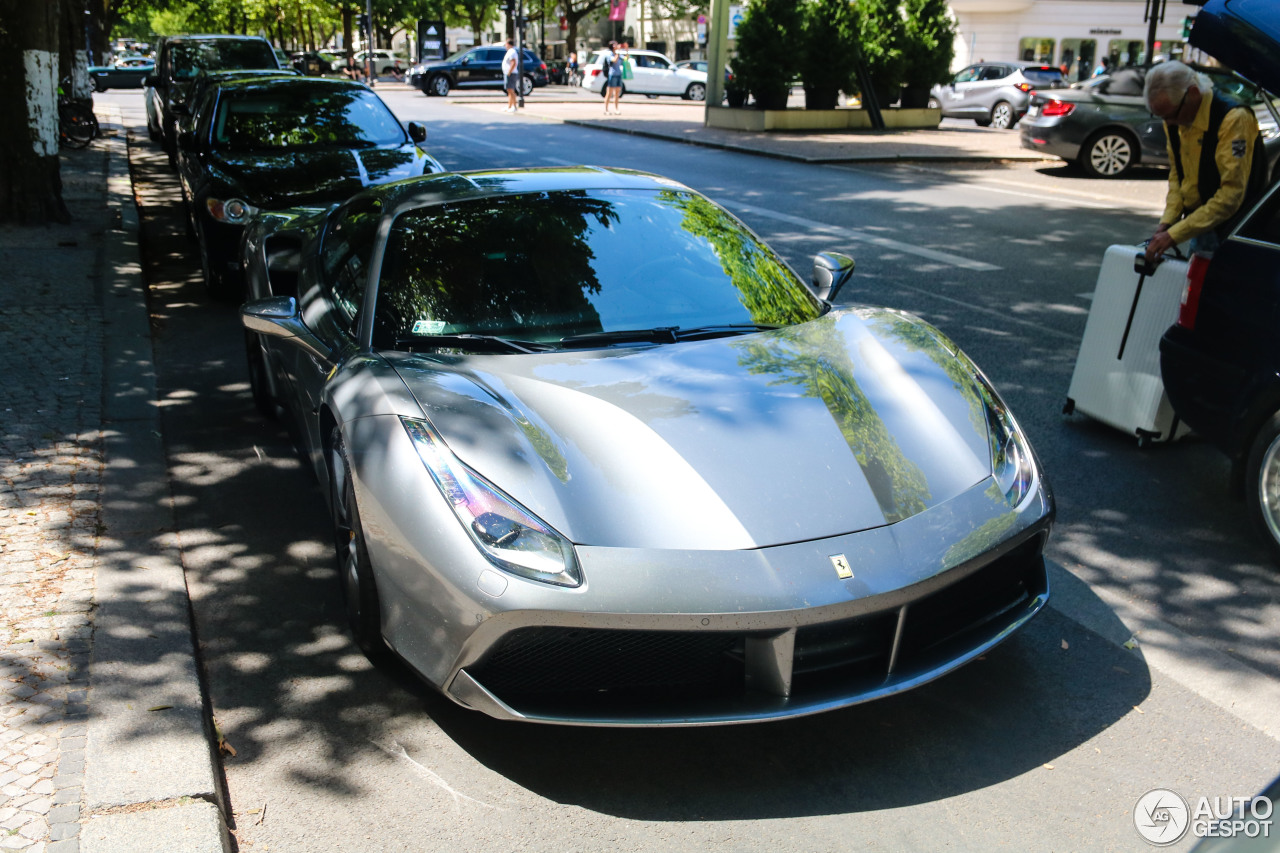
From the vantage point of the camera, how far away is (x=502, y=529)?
9.70ft

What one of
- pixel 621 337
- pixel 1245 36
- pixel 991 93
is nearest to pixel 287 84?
pixel 621 337

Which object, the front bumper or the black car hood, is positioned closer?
the front bumper

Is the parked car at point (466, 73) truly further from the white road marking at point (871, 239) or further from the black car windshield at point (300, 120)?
the black car windshield at point (300, 120)

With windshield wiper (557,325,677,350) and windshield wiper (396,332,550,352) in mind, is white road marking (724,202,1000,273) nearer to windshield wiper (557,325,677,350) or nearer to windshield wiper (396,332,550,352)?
windshield wiper (557,325,677,350)

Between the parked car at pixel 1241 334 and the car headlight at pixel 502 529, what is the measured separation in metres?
2.88

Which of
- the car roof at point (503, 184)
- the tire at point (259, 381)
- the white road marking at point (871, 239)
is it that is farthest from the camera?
the white road marking at point (871, 239)

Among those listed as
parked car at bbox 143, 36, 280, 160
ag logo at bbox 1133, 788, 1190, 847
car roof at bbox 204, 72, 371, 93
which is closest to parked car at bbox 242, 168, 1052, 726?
ag logo at bbox 1133, 788, 1190, 847

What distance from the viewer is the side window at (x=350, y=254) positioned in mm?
4195

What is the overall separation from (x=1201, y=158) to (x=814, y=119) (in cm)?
1985

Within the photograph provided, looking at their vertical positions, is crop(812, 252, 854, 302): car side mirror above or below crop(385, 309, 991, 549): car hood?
above

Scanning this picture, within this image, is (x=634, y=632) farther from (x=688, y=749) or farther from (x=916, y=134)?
(x=916, y=134)

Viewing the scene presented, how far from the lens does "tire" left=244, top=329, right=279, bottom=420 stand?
5.86 meters

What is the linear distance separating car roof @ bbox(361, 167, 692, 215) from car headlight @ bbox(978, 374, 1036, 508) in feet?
5.74

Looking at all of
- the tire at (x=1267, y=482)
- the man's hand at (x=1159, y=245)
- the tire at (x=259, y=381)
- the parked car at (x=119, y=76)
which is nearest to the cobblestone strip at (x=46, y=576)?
the tire at (x=259, y=381)
